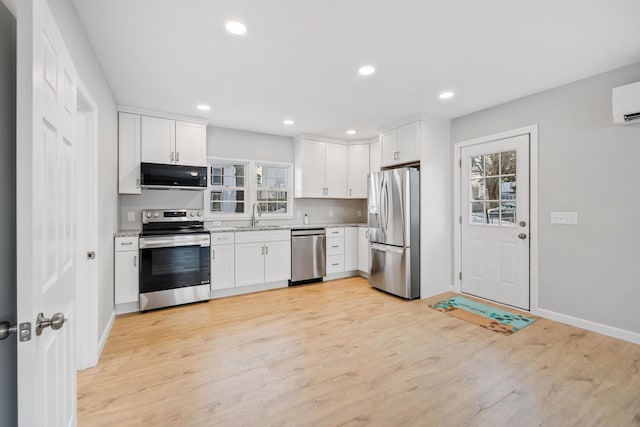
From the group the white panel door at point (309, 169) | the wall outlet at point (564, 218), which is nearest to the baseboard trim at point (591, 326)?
the wall outlet at point (564, 218)

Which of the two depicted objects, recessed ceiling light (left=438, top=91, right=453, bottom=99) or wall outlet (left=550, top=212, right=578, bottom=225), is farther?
recessed ceiling light (left=438, top=91, right=453, bottom=99)

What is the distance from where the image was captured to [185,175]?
12.5 ft

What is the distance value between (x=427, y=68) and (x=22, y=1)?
263cm

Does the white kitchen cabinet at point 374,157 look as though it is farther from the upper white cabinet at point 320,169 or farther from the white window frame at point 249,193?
the white window frame at point 249,193

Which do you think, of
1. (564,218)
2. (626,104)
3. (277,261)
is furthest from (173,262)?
(626,104)

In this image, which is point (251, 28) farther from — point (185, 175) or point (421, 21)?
point (185, 175)

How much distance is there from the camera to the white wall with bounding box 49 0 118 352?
1.80 metres

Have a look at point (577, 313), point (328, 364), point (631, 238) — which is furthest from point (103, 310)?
point (631, 238)

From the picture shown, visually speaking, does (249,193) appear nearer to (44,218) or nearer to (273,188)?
(273,188)

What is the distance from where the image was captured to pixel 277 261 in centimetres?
438

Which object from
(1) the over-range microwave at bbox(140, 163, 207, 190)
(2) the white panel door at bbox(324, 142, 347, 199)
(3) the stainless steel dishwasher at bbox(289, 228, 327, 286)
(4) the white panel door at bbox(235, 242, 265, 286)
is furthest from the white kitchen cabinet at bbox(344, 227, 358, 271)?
(1) the over-range microwave at bbox(140, 163, 207, 190)

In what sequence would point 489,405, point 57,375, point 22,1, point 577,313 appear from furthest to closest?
point 577,313 → point 489,405 → point 57,375 → point 22,1

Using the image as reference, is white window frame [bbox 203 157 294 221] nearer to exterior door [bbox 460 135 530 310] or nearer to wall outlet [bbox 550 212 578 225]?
exterior door [bbox 460 135 530 310]

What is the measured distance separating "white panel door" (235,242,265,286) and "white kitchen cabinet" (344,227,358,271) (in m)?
1.48
